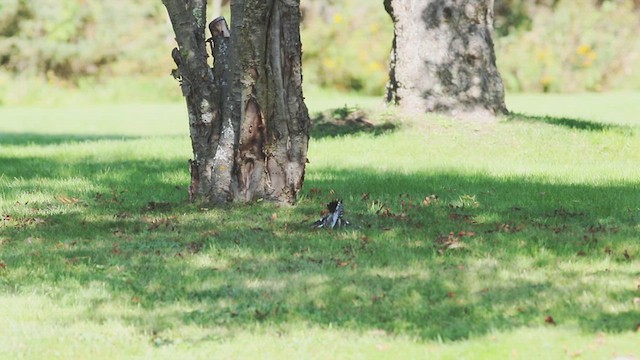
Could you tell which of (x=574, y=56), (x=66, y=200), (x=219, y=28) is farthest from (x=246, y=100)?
(x=574, y=56)

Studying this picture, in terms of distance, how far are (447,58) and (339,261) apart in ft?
28.5

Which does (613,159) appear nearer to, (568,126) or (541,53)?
(568,126)

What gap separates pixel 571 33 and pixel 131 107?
34.1 feet

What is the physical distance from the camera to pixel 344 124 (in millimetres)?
16062

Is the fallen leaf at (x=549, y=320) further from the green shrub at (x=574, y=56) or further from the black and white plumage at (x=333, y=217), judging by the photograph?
the green shrub at (x=574, y=56)

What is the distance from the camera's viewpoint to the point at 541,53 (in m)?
26.6

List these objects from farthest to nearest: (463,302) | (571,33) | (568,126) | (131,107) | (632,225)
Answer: (571,33)
(131,107)
(568,126)
(632,225)
(463,302)

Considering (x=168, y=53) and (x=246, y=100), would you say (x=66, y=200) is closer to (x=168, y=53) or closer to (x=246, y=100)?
(x=246, y=100)

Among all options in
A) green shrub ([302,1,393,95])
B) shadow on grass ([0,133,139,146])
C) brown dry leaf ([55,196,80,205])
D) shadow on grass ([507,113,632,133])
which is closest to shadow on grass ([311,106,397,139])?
shadow on grass ([507,113,632,133])

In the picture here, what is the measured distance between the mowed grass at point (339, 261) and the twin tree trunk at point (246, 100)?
30cm

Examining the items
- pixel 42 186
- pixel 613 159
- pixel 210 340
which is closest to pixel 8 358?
pixel 210 340

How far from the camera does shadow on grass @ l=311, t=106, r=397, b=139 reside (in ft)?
50.8

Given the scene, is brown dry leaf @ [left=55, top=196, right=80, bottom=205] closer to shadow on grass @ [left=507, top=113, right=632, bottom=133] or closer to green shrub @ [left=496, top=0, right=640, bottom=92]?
shadow on grass @ [left=507, top=113, right=632, bottom=133]

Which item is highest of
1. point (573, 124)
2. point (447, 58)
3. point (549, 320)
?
point (447, 58)
